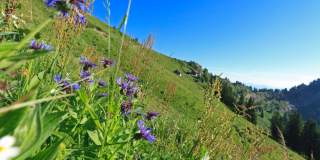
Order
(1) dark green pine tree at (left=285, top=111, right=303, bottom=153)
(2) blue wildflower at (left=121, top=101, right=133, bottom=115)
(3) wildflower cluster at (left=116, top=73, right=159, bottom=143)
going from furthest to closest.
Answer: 1. (1) dark green pine tree at (left=285, top=111, right=303, bottom=153)
2. (2) blue wildflower at (left=121, top=101, right=133, bottom=115)
3. (3) wildflower cluster at (left=116, top=73, right=159, bottom=143)

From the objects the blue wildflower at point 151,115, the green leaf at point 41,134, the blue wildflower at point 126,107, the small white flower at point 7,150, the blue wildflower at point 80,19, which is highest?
the blue wildflower at point 80,19

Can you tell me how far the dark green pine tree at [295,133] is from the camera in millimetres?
101812

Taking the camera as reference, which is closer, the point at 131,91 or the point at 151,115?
the point at 131,91

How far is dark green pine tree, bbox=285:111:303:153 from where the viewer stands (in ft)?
334

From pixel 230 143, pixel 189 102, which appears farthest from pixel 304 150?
pixel 230 143

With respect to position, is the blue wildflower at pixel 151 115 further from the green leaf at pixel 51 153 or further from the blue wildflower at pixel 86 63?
the green leaf at pixel 51 153

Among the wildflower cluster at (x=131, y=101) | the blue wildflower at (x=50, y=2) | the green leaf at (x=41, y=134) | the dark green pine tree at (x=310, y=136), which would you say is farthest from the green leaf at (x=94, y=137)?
the dark green pine tree at (x=310, y=136)

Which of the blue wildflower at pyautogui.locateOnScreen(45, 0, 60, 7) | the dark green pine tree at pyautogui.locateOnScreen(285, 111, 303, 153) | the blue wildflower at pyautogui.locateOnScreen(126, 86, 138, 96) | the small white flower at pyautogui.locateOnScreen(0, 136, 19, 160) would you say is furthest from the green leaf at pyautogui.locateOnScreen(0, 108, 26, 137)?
the dark green pine tree at pyautogui.locateOnScreen(285, 111, 303, 153)

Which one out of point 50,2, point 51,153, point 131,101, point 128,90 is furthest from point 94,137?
point 128,90

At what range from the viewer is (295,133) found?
10338 centimetres

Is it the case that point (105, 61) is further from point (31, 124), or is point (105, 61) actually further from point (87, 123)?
point (31, 124)

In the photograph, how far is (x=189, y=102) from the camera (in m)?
55.3

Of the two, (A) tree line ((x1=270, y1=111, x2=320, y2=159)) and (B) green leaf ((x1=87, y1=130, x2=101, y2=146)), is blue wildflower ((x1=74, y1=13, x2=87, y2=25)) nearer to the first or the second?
(B) green leaf ((x1=87, y1=130, x2=101, y2=146))

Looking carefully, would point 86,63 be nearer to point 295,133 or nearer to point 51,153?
point 51,153
